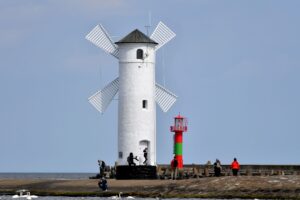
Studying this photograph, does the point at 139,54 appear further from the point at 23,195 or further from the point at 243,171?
the point at 23,195

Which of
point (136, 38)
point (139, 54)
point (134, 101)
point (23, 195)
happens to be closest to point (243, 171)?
point (134, 101)

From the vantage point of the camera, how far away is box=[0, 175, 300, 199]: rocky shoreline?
49812 mm

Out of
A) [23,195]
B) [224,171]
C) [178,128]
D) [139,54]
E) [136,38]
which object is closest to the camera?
[23,195]

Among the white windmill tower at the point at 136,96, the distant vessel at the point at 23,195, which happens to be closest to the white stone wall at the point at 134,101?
the white windmill tower at the point at 136,96

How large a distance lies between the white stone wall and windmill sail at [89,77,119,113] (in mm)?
2286

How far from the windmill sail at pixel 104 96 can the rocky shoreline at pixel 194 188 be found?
6.38 meters

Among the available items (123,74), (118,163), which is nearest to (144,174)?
(118,163)

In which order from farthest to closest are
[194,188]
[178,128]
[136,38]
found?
[178,128] < [136,38] < [194,188]

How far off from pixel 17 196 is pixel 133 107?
365 inches

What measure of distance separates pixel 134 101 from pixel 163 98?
3.68 meters

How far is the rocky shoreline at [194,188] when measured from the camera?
163 feet

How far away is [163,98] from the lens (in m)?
62.9

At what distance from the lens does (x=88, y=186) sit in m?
56.0

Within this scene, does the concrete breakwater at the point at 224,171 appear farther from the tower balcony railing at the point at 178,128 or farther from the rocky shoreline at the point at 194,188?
the rocky shoreline at the point at 194,188
